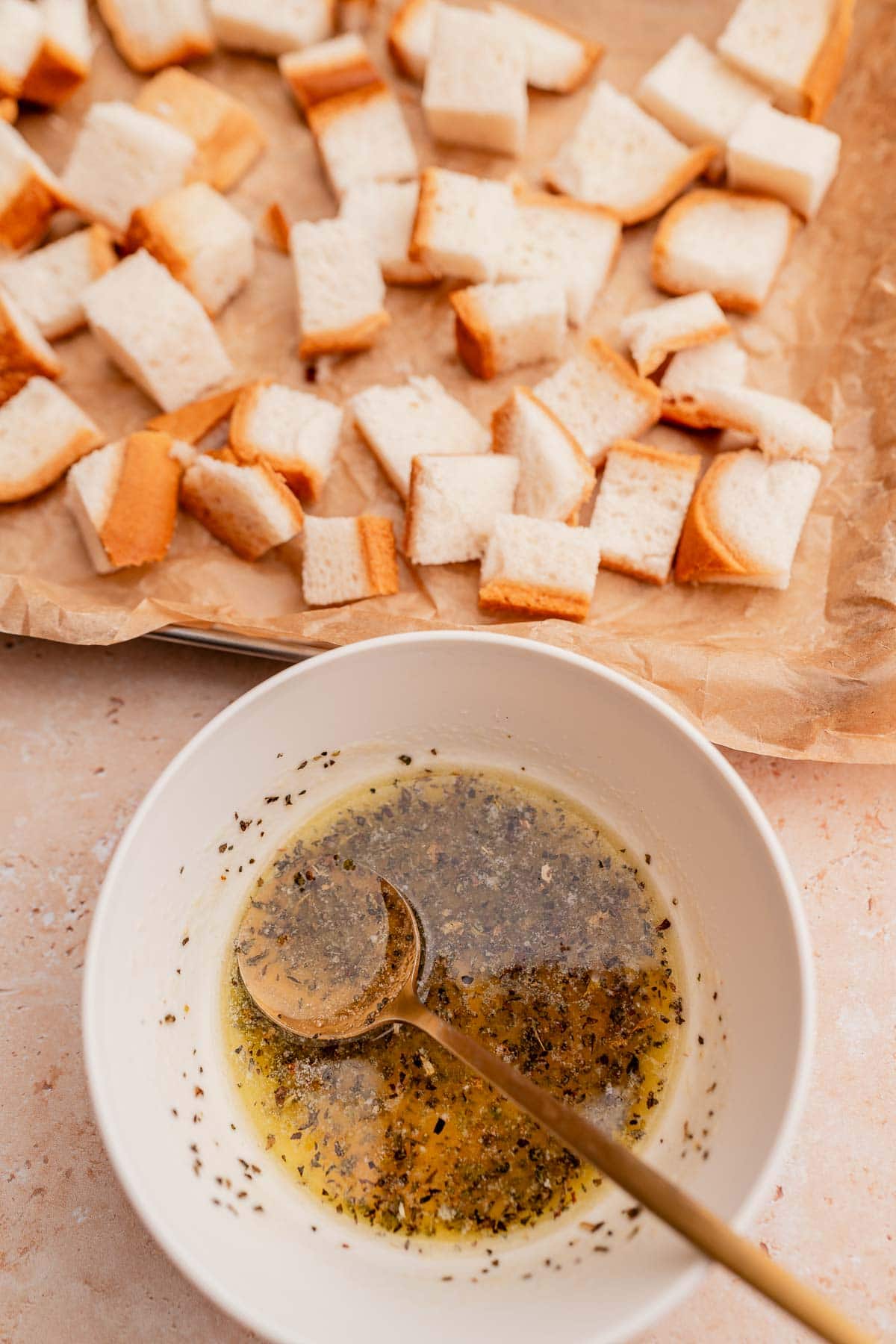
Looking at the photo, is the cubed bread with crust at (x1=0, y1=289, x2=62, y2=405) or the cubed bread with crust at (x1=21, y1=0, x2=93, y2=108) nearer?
the cubed bread with crust at (x1=0, y1=289, x2=62, y2=405)

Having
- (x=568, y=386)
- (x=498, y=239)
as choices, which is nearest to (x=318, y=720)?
(x=568, y=386)

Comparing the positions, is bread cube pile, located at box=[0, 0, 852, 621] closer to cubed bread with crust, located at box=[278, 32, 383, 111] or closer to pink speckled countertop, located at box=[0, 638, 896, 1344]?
cubed bread with crust, located at box=[278, 32, 383, 111]

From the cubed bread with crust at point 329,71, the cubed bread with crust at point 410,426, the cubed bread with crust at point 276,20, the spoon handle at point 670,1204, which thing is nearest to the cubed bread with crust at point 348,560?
the cubed bread with crust at point 410,426

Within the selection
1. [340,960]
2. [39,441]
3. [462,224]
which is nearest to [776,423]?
[462,224]

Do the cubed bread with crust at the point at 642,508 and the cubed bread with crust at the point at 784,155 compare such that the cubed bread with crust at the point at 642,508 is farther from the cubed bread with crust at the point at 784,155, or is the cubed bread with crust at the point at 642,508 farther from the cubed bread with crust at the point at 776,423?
the cubed bread with crust at the point at 784,155

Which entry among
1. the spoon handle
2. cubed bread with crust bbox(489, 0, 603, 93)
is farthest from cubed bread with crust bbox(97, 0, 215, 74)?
the spoon handle

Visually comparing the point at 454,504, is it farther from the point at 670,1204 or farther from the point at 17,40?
the point at 17,40
